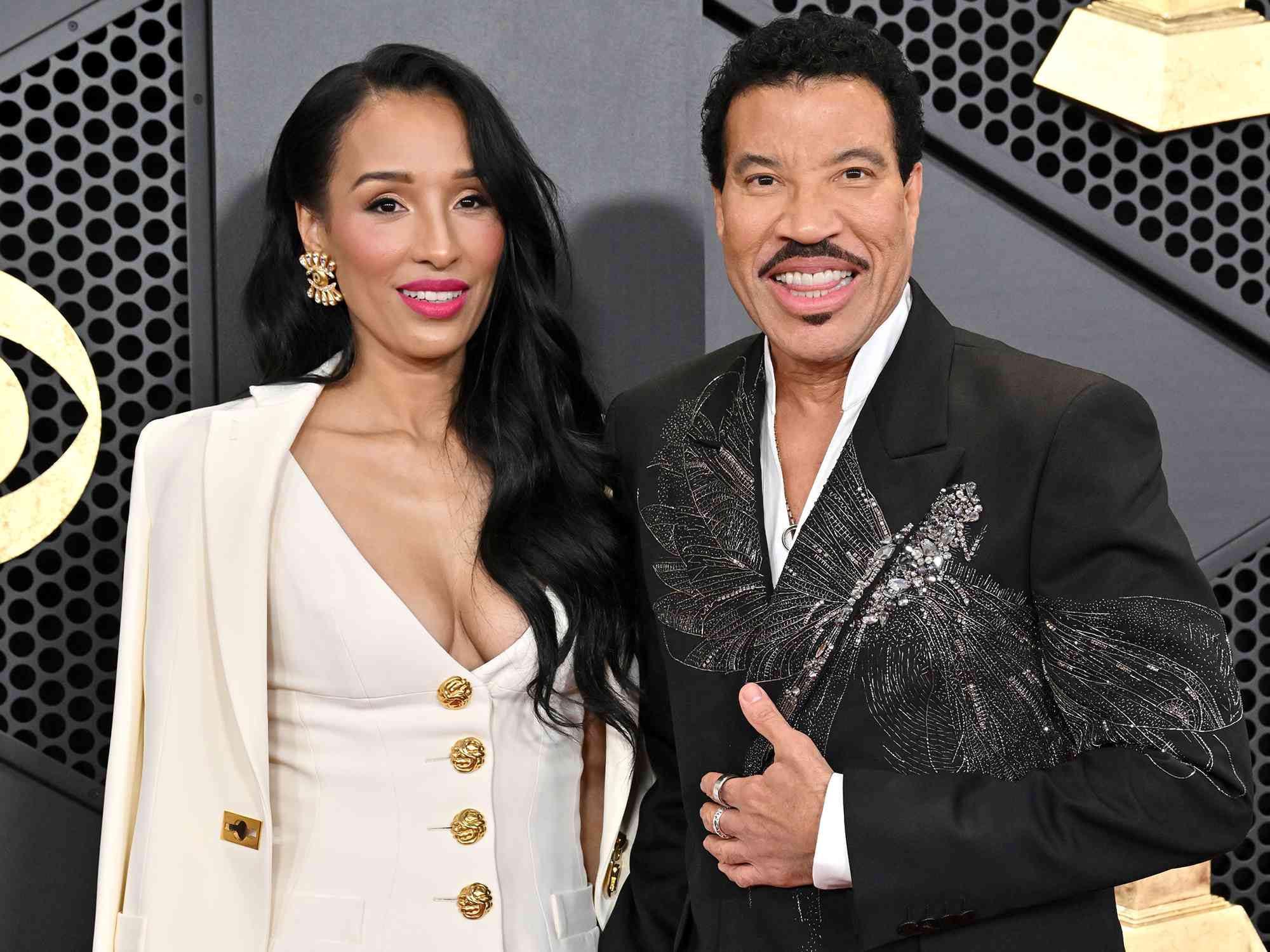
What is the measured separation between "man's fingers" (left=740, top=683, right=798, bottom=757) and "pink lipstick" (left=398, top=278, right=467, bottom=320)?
0.77m

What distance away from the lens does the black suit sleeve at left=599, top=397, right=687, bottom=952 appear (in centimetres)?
216

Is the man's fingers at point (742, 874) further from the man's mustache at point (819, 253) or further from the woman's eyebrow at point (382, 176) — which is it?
the woman's eyebrow at point (382, 176)

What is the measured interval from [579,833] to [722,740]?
1.59 ft

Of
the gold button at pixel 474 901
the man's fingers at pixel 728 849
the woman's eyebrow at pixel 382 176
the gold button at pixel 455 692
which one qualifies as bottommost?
the gold button at pixel 474 901

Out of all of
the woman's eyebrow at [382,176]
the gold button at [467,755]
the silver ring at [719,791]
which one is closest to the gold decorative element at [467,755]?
the gold button at [467,755]

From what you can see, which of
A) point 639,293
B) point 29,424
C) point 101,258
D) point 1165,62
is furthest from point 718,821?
point 1165,62

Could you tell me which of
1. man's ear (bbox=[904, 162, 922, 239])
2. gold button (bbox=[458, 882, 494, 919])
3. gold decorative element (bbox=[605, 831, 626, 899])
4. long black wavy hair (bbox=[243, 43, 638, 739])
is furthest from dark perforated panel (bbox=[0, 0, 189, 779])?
man's ear (bbox=[904, 162, 922, 239])

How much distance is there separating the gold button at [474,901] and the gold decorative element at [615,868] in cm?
23

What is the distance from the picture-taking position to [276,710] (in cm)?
215

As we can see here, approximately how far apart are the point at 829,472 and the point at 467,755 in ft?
2.18

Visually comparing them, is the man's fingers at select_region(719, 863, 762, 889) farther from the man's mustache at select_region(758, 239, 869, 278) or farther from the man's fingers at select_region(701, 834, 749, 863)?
the man's mustache at select_region(758, 239, 869, 278)

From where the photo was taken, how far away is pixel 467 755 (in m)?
2.12

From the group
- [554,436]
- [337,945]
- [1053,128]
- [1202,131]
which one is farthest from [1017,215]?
[337,945]

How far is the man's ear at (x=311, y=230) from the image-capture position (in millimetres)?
2287
